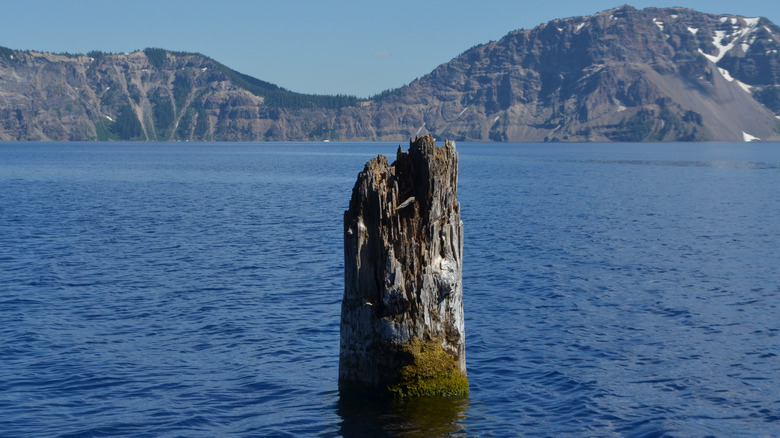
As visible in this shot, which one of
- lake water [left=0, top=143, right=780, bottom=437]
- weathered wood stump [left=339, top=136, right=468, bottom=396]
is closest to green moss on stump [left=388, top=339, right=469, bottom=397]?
weathered wood stump [left=339, top=136, right=468, bottom=396]

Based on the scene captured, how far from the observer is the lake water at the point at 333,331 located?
21.6 m

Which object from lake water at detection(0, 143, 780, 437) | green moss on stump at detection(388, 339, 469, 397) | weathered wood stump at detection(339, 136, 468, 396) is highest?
weathered wood stump at detection(339, 136, 468, 396)

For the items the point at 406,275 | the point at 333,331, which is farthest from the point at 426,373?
the point at 333,331

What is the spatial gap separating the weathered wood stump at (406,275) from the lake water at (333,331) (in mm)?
1287

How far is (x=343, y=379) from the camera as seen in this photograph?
2267 cm

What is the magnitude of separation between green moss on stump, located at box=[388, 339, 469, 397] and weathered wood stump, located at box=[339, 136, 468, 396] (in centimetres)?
3

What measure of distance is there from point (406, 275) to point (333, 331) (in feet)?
34.7

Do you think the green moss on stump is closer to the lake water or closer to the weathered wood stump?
the weathered wood stump

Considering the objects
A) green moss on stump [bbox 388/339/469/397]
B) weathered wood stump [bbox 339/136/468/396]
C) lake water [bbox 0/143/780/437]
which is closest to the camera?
weathered wood stump [bbox 339/136/468/396]

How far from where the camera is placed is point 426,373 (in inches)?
856

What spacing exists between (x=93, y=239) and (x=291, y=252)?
1628cm

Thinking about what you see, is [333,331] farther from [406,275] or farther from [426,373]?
[406,275]

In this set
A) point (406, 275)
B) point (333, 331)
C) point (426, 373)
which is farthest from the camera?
point (333, 331)

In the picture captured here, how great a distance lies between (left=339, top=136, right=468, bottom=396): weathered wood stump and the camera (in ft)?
69.4
